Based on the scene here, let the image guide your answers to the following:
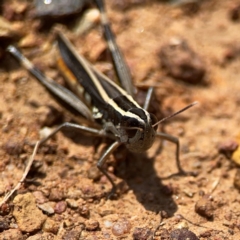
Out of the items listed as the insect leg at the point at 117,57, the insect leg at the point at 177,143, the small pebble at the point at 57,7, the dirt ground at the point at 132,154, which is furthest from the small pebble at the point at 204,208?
the small pebble at the point at 57,7

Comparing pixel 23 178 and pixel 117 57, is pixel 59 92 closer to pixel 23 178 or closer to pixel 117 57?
pixel 117 57

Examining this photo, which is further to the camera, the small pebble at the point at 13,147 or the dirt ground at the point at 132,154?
the small pebble at the point at 13,147

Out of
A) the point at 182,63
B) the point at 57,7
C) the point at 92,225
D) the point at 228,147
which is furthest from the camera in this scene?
the point at 57,7

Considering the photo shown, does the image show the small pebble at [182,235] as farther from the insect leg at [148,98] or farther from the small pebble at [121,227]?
the insect leg at [148,98]

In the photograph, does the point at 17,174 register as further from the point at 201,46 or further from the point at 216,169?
the point at 201,46

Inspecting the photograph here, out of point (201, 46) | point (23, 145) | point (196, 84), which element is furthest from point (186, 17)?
point (23, 145)

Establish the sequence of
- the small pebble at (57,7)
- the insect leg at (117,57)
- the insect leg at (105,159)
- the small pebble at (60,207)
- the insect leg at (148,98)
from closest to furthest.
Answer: the small pebble at (60,207) < the insect leg at (105,159) < the insect leg at (148,98) < the insect leg at (117,57) < the small pebble at (57,7)

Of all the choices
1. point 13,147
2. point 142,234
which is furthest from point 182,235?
point 13,147
